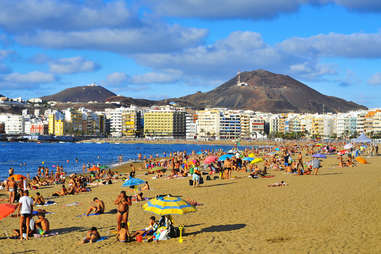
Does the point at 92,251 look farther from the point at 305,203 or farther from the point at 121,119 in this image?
the point at 121,119

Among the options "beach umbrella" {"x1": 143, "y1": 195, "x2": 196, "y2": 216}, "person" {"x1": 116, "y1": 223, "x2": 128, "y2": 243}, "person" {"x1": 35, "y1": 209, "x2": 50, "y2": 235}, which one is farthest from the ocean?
"beach umbrella" {"x1": 143, "y1": 195, "x2": 196, "y2": 216}

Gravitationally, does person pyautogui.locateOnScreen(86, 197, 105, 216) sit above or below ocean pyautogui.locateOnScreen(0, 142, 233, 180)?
above

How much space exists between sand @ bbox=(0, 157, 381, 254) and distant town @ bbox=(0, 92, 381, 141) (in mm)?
104337

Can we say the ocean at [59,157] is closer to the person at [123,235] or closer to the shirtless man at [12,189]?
the shirtless man at [12,189]

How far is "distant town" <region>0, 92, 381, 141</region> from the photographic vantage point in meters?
125

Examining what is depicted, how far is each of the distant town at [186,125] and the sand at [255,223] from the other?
104337 millimetres

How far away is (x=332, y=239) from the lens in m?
8.63

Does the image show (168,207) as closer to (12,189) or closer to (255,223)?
(255,223)

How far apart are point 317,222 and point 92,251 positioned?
521cm

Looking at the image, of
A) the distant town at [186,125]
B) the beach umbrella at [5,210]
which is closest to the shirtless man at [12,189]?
the beach umbrella at [5,210]

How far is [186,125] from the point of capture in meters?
145

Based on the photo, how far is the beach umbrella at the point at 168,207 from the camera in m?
8.84

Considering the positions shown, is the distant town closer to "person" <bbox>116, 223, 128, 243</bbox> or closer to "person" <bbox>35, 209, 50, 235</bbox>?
"person" <bbox>35, 209, 50, 235</bbox>

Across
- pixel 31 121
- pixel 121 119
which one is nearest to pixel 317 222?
pixel 121 119
